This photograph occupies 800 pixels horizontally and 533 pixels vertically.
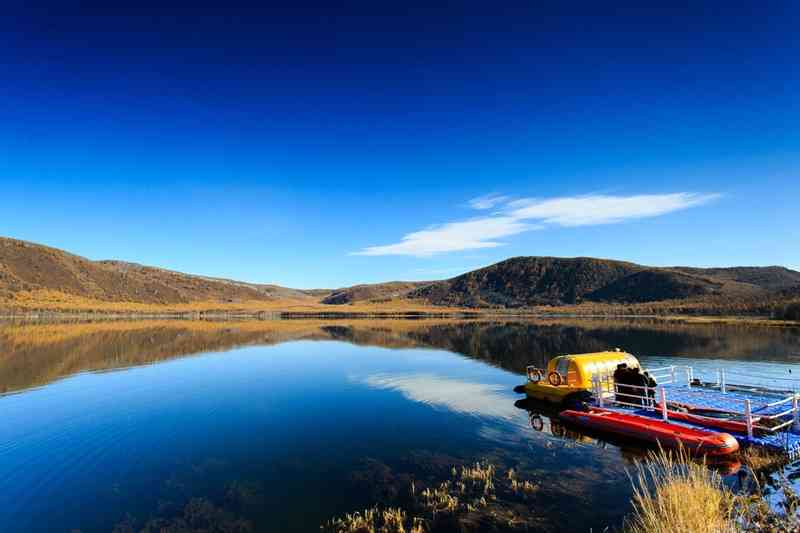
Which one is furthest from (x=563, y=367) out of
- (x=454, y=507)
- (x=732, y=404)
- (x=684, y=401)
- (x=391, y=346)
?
(x=391, y=346)

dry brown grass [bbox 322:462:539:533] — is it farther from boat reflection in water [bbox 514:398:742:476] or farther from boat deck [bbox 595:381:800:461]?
boat deck [bbox 595:381:800:461]

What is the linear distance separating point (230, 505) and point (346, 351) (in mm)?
40422

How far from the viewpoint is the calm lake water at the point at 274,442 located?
1142 centimetres

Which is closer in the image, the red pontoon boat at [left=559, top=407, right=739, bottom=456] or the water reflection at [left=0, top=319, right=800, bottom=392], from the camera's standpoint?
the red pontoon boat at [left=559, top=407, right=739, bottom=456]

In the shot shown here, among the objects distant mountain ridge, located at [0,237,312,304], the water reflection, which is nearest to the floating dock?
the water reflection

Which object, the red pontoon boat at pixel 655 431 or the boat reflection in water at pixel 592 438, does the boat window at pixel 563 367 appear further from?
the red pontoon boat at pixel 655 431

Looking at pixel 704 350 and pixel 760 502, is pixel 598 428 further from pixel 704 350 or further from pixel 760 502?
pixel 704 350

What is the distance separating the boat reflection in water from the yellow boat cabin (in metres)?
0.71

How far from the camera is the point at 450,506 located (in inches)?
436

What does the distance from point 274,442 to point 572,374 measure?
1586cm

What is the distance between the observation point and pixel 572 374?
931 inches

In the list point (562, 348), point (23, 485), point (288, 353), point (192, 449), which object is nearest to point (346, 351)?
point (288, 353)

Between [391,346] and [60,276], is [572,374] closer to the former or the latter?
[391,346]

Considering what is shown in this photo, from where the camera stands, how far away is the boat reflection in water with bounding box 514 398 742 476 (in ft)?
46.2
